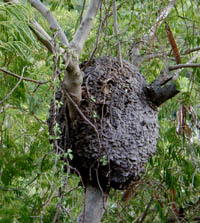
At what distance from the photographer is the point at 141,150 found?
222 centimetres

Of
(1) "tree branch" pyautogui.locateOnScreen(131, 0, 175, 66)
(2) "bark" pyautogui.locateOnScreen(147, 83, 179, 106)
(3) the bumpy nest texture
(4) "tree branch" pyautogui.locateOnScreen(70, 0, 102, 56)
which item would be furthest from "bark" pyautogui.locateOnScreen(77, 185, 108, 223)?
(1) "tree branch" pyautogui.locateOnScreen(131, 0, 175, 66)

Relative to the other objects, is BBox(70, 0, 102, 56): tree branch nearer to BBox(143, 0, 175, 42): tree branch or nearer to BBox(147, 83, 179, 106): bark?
BBox(147, 83, 179, 106): bark

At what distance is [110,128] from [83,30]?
61 cm

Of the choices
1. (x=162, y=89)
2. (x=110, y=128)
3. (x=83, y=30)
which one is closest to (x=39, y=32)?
(x=83, y=30)

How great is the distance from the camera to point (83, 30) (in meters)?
2.06

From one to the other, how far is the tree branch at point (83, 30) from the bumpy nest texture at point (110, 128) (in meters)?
0.26

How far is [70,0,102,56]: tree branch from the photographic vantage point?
2021mm

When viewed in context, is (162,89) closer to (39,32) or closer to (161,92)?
(161,92)

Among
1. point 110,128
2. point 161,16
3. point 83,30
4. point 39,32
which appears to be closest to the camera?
point 39,32

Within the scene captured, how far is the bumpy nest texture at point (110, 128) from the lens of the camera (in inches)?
83.7

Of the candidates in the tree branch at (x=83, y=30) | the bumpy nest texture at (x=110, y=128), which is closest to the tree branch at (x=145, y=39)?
the bumpy nest texture at (x=110, y=128)

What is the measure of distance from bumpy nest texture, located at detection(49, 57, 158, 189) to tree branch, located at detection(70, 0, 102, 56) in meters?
0.26

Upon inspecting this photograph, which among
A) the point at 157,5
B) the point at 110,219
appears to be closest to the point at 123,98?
the point at 157,5

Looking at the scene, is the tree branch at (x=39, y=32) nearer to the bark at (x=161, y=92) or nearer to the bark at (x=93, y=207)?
the bark at (x=161, y=92)
